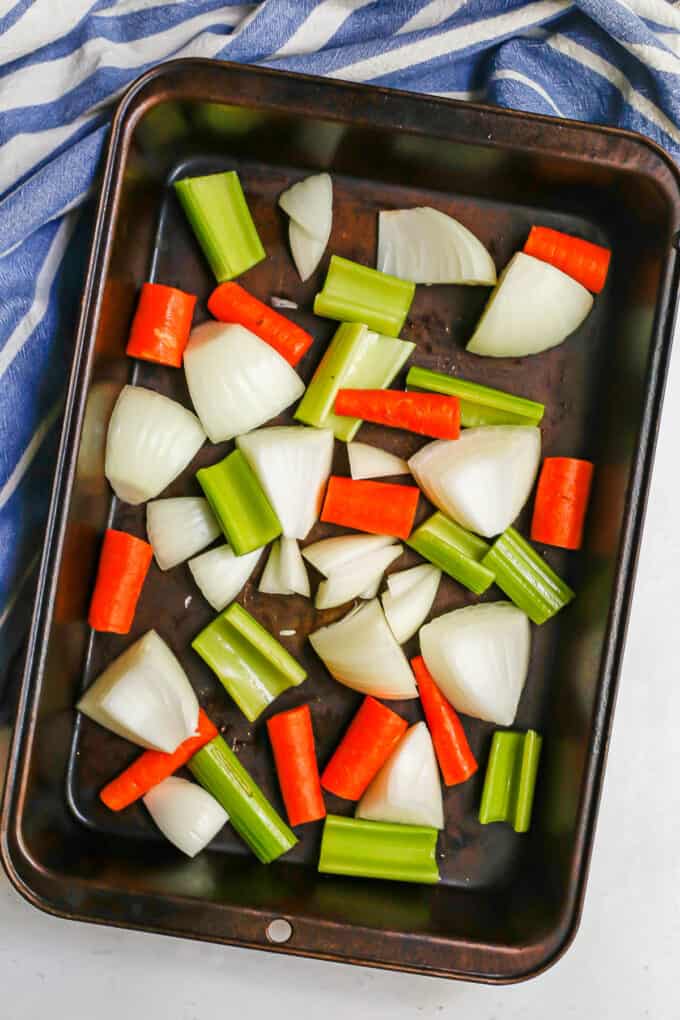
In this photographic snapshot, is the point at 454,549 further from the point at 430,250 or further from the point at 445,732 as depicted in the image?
the point at 430,250

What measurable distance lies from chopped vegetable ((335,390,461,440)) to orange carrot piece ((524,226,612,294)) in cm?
25

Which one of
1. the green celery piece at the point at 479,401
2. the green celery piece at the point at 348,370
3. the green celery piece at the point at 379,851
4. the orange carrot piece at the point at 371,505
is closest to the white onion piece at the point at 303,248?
the green celery piece at the point at 348,370

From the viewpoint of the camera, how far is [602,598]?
1.34 metres

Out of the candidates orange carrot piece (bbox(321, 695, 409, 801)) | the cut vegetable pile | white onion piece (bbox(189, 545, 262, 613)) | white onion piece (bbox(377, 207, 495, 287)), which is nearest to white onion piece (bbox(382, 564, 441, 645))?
the cut vegetable pile

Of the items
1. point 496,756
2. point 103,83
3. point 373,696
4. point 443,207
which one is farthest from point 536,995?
point 103,83

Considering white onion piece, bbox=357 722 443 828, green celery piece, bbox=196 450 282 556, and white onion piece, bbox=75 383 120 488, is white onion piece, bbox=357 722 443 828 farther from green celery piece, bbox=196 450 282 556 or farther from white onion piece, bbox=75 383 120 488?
white onion piece, bbox=75 383 120 488

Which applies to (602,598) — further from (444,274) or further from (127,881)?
(127,881)

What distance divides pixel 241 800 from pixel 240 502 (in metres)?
0.42

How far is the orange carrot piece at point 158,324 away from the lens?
1373 mm

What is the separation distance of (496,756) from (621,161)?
2.79 ft

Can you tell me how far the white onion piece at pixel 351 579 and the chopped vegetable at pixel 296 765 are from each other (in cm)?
16

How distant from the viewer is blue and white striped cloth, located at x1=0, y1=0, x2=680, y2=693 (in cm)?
131

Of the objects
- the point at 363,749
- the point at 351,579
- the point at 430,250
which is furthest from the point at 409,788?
the point at 430,250

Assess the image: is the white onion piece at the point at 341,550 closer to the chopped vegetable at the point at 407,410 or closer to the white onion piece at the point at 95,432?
the chopped vegetable at the point at 407,410
